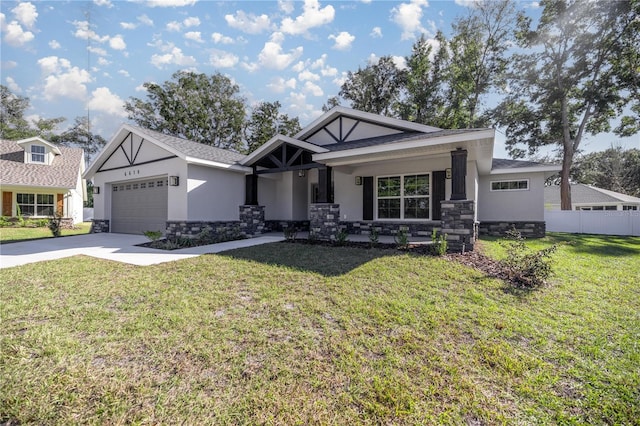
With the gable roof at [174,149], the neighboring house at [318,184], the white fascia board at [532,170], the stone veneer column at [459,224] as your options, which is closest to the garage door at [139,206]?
the neighboring house at [318,184]

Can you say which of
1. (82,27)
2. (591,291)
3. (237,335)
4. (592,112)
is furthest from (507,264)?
(592,112)

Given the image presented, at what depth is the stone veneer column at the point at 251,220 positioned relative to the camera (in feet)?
37.5

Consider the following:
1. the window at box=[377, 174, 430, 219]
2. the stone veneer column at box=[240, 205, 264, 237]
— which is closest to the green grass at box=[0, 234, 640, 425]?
the window at box=[377, 174, 430, 219]

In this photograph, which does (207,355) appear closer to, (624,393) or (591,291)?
(624,393)

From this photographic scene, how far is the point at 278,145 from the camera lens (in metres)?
10.7

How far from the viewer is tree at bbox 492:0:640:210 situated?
1571cm

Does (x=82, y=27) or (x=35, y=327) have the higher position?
(x=82, y=27)

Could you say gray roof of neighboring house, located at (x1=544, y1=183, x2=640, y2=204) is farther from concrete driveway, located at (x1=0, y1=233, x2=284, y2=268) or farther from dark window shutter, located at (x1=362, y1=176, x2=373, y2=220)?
concrete driveway, located at (x1=0, y1=233, x2=284, y2=268)

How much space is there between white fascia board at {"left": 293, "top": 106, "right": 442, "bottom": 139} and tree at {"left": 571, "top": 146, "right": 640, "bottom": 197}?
3430cm

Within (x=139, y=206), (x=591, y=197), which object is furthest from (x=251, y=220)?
(x=591, y=197)

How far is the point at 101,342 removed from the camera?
2996 mm

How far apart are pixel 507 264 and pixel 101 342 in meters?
6.59

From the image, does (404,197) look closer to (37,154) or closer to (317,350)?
(317,350)

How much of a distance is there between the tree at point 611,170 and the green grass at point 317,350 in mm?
39781
